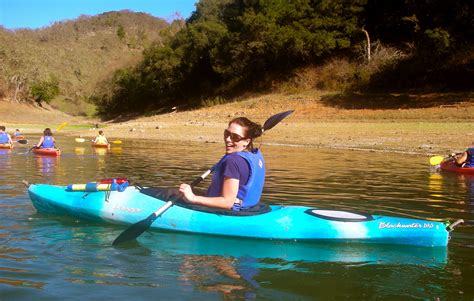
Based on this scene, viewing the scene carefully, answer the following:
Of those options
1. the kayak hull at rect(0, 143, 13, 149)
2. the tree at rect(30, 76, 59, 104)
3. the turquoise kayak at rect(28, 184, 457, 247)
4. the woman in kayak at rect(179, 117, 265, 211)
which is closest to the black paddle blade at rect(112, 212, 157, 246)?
the turquoise kayak at rect(28, 184, 457, 247)

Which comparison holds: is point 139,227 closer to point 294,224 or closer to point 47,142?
point 294,224

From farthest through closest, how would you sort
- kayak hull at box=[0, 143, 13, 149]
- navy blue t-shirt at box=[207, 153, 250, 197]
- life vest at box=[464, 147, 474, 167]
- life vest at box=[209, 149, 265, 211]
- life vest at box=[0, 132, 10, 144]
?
life vest at box=[0, 132, 10, 144] < kayak hull at box=[0, 143, 13, 149] < life vest at box=[464, 147, 474, 167] < life vest at box=[209, 149, 265, 211] < navy blue t-shirt at box=[207, 153, 250, 197]

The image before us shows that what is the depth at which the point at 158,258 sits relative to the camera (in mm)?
4844

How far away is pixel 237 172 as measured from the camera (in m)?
5.04

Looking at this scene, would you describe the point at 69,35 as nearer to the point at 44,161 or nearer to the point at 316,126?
the point at 316,126

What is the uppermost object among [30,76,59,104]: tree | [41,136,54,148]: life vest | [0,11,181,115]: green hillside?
[0,11,181,115]: green hillside

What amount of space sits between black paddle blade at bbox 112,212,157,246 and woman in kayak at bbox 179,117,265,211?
16.5 inches

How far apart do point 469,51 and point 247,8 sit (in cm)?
1801

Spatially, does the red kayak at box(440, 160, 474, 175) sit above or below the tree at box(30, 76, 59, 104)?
below

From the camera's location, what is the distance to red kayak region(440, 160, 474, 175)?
447 inches

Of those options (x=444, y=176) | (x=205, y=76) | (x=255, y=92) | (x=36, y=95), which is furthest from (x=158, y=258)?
(x=36, y=95)

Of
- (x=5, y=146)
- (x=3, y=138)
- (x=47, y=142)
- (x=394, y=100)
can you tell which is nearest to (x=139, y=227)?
(x=47, y=142)

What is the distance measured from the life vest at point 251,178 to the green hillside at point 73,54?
45.3 metres

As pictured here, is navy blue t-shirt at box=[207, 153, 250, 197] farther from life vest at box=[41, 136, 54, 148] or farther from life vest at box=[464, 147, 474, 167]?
life vest at box=[41, 136, 54, 148]
